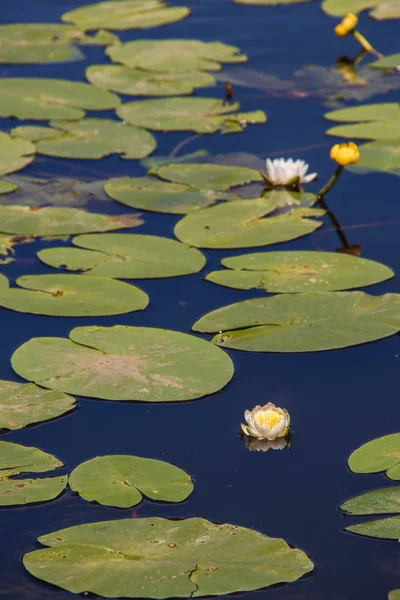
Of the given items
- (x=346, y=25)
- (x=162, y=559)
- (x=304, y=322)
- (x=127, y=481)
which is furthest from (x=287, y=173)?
(x=162, y=559)

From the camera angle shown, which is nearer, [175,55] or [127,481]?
[127,481]

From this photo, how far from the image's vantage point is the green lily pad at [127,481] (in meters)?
2.65

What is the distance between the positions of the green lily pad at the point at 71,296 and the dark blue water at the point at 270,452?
0.14 feet

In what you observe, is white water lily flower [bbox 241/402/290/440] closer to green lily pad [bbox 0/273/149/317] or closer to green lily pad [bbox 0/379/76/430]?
green lily pad [bbox 0/379/76/430]

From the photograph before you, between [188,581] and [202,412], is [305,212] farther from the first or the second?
[188,581]

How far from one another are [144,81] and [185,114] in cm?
62

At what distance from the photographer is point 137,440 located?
298 cm

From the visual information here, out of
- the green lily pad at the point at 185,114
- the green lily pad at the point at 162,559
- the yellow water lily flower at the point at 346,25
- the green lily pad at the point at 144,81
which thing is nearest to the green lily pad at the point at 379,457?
the green lily pad at the point at 162,559

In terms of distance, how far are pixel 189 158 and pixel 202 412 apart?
2168 mm

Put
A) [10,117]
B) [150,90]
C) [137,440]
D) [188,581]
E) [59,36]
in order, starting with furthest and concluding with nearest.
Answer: [59,36], [150,90], [10,117], [137,440], [188,581]

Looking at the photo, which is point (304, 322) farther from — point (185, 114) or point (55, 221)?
point (185, 114)

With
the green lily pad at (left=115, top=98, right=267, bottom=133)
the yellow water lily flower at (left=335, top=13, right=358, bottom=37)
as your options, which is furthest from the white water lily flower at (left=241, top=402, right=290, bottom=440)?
the yellow water lily flower at (left=335, top=13, right=358, bottom=37)

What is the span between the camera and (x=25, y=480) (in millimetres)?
2734

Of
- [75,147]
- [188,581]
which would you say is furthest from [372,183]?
[188,581]
